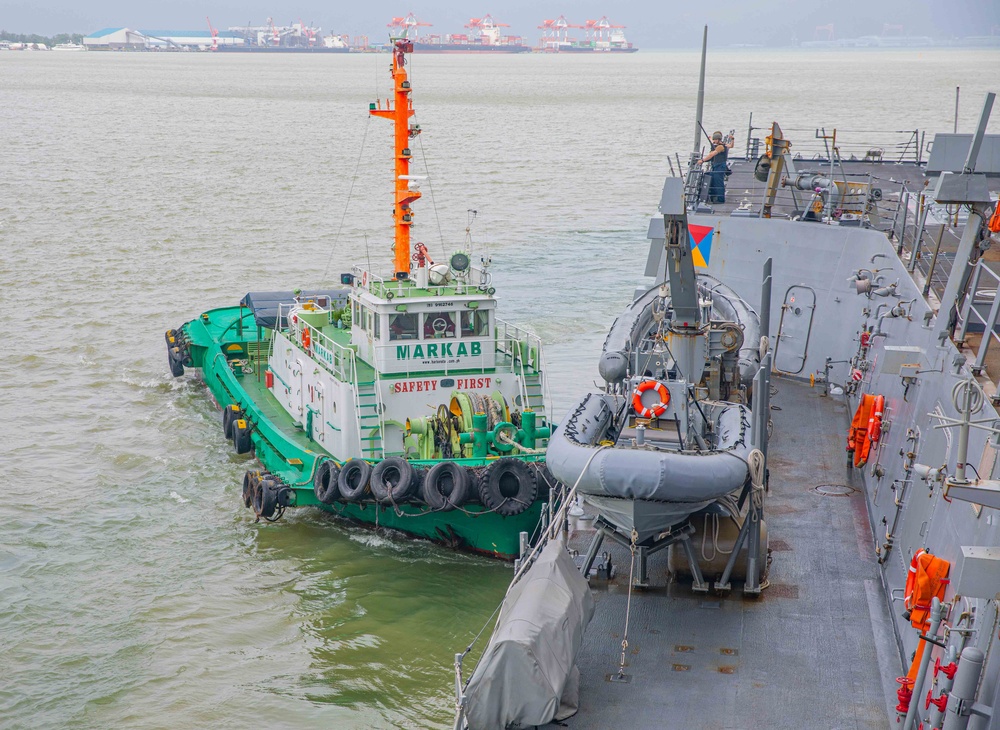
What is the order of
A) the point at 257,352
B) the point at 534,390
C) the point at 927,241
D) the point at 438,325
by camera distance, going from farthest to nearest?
the point at 257,352 < the point at 927,241 < the point at 534,390 < the point at 438,325

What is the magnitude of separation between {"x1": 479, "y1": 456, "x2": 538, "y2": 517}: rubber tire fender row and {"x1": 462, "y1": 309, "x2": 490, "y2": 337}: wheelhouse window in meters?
2.74

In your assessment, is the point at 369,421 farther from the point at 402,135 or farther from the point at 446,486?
the point at 402,135

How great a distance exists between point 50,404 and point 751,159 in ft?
57.0

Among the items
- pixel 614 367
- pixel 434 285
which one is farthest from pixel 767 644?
pixel 434 285

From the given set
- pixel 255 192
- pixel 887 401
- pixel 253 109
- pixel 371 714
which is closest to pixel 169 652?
pixel 371 714

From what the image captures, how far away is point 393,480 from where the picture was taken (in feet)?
50.9

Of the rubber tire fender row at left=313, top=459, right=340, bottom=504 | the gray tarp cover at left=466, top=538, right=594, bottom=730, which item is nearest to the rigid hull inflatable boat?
the gray tarp cover at left=466, top=538, right=594, bottom=730

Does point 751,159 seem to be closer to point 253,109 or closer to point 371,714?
point 371,714

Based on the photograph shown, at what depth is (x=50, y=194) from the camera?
4850cm

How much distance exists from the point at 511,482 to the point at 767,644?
540 centimetres

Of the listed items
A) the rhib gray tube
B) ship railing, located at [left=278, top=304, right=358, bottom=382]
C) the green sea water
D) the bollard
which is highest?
the rhib gray tube

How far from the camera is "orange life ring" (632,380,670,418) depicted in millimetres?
11891

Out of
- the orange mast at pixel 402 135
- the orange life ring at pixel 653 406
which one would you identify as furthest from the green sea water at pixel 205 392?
the orange mast at pixel 402 135

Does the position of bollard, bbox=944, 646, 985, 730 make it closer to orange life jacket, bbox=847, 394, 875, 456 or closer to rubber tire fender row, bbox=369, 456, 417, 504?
orange life jacket, bbox=847, 394, 875, 456
